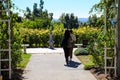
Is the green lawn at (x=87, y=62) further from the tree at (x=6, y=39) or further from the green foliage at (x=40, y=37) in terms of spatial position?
the green foliage at (x=40, y=37)

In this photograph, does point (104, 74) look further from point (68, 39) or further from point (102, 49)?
point (68, 39)

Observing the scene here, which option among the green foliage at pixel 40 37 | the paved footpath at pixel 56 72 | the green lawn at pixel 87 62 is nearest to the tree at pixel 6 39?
the paved footpath at pixel 56 72

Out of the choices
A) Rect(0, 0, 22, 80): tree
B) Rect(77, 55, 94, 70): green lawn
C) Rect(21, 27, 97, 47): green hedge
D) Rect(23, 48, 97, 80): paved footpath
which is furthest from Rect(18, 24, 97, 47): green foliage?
Rect(0, 0, 22, 80): tree

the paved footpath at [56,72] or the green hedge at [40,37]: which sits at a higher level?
the green hedge at [40,37]

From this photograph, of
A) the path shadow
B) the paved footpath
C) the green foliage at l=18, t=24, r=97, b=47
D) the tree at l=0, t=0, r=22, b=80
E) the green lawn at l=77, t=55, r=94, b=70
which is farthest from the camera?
the green foliage at l=18, t=24, r=97, b=47

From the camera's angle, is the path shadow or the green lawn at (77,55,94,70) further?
the path shadow

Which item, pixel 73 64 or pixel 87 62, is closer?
pixel 73 64

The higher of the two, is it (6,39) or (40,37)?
(6,39)

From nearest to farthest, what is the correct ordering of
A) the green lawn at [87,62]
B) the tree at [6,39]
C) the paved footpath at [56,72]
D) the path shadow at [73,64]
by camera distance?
the tree at [6,39] → the paved footpath at [56,72] → the green lawn at [87,62] → the path shadow at [73,64]

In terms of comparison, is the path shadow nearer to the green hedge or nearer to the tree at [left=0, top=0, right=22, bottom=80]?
the tree at [left=0, top=0, right=22, bottom=80]

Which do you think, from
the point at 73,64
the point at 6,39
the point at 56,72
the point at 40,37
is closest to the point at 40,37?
the point at 40,37

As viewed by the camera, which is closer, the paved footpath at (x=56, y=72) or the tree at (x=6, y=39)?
the tree at (x=6, y=39)

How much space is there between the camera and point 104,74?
12742 mm

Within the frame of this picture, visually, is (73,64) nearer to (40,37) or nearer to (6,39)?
(6,39)
